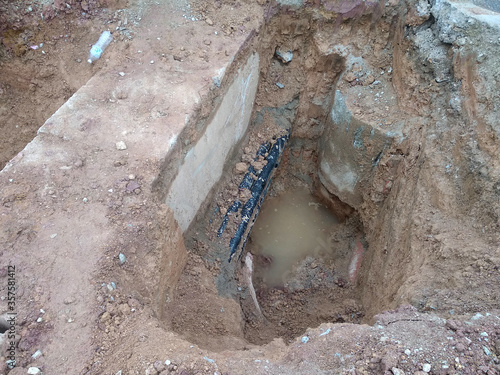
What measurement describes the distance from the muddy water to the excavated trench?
0.06ft

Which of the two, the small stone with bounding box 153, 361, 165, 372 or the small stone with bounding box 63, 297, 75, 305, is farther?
the small stone with bounding box 63, 297, 75, 305

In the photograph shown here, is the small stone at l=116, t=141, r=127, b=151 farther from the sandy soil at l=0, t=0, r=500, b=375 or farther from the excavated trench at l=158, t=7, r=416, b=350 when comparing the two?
the excavated trench at l=158, t=7, r=416, b=350

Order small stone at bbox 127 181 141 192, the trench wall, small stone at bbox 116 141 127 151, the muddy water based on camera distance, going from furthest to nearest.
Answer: the muddy water → the trench wall → small stone at bbox 116 141 127 151 → small stone at bbox 127 181 141 192

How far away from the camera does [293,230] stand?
5859 mm

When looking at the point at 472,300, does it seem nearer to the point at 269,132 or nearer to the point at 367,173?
the point at 367,173

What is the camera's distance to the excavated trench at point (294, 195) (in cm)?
426

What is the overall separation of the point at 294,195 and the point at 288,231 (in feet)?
2.31

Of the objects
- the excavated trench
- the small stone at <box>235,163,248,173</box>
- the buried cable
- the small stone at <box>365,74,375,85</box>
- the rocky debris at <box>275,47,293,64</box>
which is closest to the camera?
the excavated trench

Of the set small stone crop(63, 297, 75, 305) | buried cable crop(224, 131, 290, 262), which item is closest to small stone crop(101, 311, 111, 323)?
small stone crop(63, 297, 75, 305)

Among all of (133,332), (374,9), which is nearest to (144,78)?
(133,332)

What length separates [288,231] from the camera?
584cm

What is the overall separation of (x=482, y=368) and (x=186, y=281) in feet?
8.93

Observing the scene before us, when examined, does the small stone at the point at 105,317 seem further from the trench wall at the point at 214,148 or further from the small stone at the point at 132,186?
the trench wall at the point at 214,148

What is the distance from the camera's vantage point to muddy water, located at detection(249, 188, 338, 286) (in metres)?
Answer: 5.48
